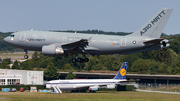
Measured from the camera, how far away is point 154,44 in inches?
2494

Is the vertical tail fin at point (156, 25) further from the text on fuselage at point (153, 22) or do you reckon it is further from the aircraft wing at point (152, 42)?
the aircraft wing at point (152, 42)

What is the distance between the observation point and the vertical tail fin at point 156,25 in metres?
66.9

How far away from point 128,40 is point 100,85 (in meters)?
39.4

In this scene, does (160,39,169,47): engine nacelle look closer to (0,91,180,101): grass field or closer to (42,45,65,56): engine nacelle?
(0,91,180,101): grass field

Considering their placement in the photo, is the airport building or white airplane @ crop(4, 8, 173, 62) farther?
the airport building

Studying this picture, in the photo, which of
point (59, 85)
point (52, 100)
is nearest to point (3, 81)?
point (59, 85)

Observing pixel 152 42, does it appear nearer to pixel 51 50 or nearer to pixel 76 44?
pixel 76 44

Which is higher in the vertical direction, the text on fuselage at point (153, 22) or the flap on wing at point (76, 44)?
the text on fuselage at point (153, 22)

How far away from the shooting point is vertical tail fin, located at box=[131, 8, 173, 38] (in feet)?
220

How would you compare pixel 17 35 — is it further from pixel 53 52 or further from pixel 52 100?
pixel 52 100

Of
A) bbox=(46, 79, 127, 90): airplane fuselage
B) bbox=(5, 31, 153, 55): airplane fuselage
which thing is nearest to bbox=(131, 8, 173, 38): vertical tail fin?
bbox=(5, 31, 153, 55): airplane fuselage

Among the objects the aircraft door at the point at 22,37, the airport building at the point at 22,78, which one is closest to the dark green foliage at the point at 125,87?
the airport building at the point at 22,78

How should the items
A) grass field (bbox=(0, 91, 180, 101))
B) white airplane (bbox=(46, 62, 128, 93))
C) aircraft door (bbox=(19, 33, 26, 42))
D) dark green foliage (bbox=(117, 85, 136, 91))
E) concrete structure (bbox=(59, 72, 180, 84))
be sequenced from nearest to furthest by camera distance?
aircraft door (bbox=(19, 33, 26, 42)) < grass field (bbox=(0, 91, 180, 101)) < white airplane (bbox=(46, 62, 128, 93)) < dark green foliage (bbox=(117, 85, 136, 91)) < concrete structure (bbox=(59, 72, 180, 84))

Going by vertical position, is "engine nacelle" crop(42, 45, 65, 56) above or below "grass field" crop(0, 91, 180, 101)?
above
